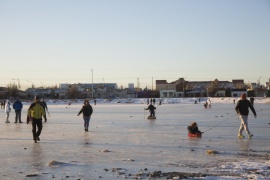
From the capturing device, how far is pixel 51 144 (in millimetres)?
12109

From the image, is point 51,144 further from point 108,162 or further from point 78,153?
point 108,162

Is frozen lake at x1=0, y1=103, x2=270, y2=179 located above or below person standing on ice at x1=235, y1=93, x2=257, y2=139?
below

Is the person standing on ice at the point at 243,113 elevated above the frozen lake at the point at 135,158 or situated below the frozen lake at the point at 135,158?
above

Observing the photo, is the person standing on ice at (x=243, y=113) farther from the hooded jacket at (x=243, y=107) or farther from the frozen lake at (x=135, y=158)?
the frozen lake at (x=135, y=158)

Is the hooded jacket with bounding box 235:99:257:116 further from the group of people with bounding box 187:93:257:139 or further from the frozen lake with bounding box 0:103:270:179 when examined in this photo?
the frozen lake with bounding box 0:103:270:179

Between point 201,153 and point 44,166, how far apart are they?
4032 mm

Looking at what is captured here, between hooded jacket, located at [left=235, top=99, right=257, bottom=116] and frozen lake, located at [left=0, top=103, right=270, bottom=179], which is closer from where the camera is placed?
frozen lake, located at [left=0, top=103, right=270, bottom=179]

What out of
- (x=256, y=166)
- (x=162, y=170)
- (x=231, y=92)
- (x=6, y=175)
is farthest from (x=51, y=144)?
(x=231, y=92)

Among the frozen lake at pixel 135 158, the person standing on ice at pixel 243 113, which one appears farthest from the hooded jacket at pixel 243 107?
the frozen lake at pixel 135 158

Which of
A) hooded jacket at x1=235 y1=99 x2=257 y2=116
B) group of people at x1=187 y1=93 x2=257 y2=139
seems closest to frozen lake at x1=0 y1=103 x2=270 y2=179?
group of people at x1=187 y1=93 x2=257 y2=139

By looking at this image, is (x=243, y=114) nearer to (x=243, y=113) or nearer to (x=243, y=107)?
(x=243, y=113)

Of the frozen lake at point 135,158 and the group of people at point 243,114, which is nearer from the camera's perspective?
the frozen lake at point 135,158

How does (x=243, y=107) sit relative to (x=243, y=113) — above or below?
above

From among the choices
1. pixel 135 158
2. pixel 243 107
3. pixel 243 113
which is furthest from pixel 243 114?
pixel 135 158
